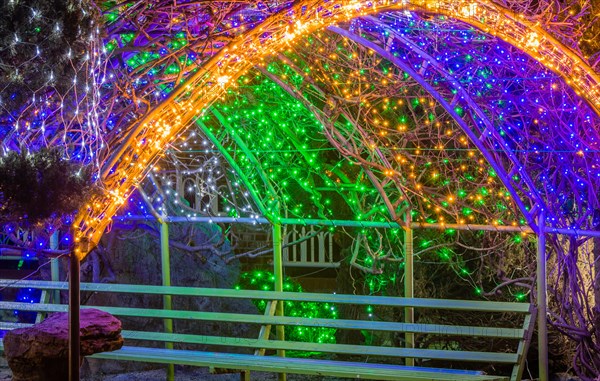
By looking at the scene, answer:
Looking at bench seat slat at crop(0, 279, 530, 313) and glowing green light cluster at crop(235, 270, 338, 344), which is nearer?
bench seat slat at crop(0, 279, 530, 313)

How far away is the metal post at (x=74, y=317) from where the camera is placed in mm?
5797

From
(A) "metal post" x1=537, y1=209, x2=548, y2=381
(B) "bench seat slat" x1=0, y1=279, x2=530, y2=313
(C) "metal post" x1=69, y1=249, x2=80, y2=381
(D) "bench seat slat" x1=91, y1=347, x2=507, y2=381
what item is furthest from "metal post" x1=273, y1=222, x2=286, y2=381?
(C) "metal post" x1=69, y1=249, x2=80, y2=381

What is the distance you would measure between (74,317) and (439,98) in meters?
3.18

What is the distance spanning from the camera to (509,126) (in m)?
7.80

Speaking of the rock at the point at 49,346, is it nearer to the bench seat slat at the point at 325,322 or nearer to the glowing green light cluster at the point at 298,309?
the bench seat slat at the point at 325,322

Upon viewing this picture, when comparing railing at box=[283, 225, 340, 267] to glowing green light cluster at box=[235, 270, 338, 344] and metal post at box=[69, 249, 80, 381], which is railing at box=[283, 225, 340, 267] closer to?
glowing green light cluster at box=[235, 270, 338, 344]

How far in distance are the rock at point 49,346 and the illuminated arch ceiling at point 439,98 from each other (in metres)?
0.89

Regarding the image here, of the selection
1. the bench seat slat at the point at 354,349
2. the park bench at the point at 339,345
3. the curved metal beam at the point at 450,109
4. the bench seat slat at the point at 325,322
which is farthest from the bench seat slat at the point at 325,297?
the curved metal beam at the point at 450,109

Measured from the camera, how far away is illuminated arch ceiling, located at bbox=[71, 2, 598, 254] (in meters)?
6.35

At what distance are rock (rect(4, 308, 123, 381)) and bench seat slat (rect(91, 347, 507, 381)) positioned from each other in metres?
1.25

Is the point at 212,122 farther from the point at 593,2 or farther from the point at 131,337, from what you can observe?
the point at 593,2

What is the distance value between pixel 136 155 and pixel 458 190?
3.04 metres

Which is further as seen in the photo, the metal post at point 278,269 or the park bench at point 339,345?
the metal post at point 278,269

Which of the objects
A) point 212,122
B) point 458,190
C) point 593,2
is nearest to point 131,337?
point 212,122
